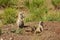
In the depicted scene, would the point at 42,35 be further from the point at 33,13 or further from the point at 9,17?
the point at 33,13

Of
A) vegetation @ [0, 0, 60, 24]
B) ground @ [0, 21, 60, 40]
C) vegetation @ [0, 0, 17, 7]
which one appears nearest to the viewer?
ground @ [0, 21, 60, 40]

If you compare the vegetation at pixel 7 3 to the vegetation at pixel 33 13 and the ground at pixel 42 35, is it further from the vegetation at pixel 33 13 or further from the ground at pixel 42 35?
the ground at pixel 42 35

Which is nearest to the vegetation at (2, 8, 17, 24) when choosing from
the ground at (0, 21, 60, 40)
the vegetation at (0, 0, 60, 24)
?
the vegetation at (0, 0, 60, 24)

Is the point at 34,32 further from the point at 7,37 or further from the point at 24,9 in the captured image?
the point at 24,9

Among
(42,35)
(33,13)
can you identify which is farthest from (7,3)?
(42,35)

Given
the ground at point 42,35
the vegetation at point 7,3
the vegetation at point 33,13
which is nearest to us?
the ground at point 42,35

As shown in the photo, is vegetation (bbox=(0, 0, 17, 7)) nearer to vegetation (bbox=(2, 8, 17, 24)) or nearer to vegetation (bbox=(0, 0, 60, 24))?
vegetation (bbox=(0, 0, 60, 24))

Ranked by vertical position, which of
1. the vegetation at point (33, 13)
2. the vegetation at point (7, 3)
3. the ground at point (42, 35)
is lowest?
the ground at point (42, 35)

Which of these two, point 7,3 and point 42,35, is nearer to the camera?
point 42,35

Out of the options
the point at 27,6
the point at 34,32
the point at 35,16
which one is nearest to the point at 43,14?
the point at 35,16

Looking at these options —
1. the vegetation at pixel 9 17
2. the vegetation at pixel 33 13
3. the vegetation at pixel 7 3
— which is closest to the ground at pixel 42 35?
the vegetation at pixel 33 13

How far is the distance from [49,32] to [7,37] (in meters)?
1.19

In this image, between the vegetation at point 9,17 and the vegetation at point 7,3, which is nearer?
the vegetation at point 9,17

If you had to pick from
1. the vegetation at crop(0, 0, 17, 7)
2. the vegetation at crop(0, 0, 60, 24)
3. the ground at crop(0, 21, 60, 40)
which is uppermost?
the vegetation at crop(0, 0, 17, 7)
